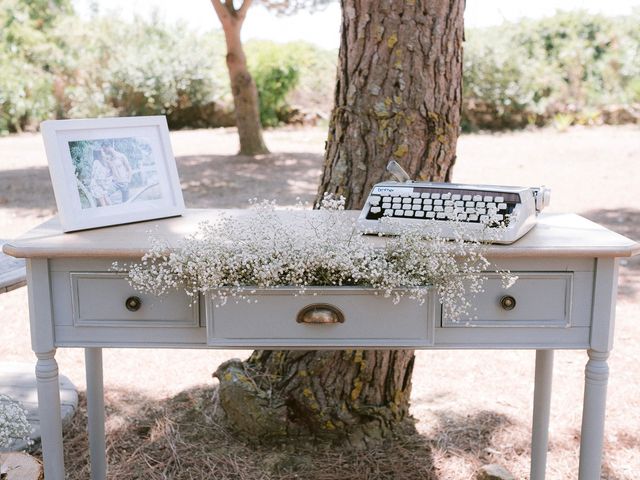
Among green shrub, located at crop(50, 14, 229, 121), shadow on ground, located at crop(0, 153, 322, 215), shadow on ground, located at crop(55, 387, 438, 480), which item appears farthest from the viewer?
green shrub, located at crop(50, 14, 229, 121)

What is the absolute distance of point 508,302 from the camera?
2.08 m

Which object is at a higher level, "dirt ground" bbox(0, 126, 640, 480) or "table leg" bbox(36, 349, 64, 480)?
"table leg" bbox(36, 349, 64, 480)

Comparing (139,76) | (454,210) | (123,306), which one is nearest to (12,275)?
(123,306)

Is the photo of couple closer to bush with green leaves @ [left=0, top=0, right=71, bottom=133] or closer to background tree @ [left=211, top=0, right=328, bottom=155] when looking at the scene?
background tree @ [left=211, top=0, right=328, bottom=155]

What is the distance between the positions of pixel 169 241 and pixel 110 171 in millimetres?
420

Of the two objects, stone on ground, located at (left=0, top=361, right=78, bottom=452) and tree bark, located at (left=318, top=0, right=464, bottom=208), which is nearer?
tree bark, located at (left=318, top=0, right=464, bottom=208)

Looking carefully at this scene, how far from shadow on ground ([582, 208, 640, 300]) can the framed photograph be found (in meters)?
3.88

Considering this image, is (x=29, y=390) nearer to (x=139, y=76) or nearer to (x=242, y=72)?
(x=242, y=72)

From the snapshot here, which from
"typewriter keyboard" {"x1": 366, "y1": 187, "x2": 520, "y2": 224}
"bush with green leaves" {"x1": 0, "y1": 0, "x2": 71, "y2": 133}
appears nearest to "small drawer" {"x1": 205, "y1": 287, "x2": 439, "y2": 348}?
"typewriter keyboard" {"x1": 366, "y1": 187, "x2": 520, "y2": 224}

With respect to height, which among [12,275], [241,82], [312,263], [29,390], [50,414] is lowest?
[29,390]

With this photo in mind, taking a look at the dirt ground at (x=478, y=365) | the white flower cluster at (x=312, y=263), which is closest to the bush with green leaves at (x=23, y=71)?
the dirt ground at (x=478, y=365)

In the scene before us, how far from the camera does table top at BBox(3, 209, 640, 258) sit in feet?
6.53

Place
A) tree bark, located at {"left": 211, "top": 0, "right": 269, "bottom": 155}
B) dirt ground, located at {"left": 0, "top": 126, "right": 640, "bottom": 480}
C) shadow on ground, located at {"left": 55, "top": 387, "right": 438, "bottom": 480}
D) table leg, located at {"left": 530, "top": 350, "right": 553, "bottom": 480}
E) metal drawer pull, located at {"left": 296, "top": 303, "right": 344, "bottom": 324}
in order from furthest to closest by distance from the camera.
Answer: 1. tree bark, located at {"left": 211, "top": 0, "right": 269, "bottom": 155}
2. dirt ground, located at {"left": 0, "top": 126, "right": 640, "bottom": 480}
3. shadow on ground, located at {"left": 55, "top": 387, "right": 438, "bottom": 480}
4. table leg, located at {"left": 530, "top": 350, "right": 553, "bottom": 480}
5. metal drawer pull, located at {"left": 296, "top": 303, "right": 344, "bottom": 324}

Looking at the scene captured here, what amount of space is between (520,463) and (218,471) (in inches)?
48.4
